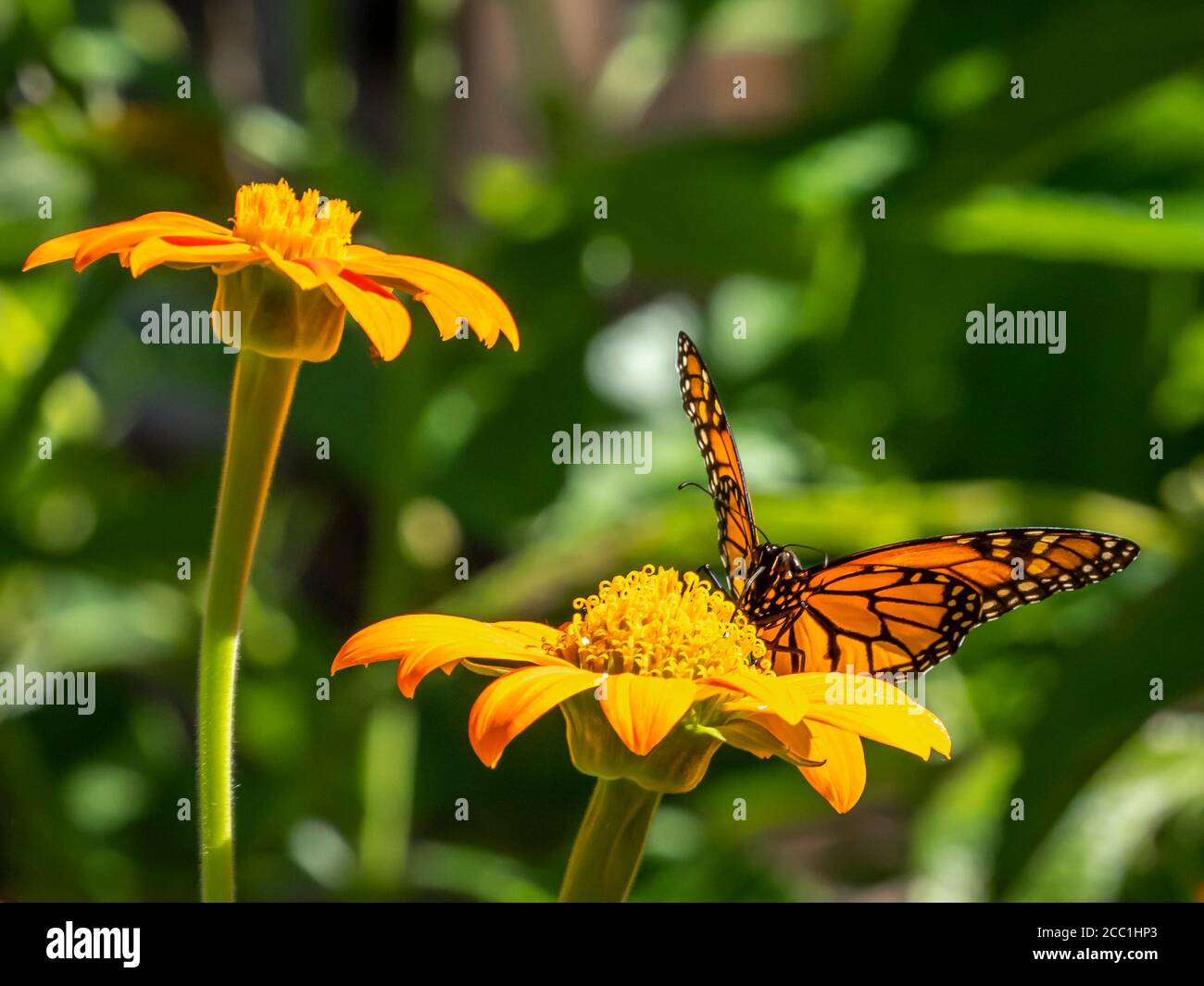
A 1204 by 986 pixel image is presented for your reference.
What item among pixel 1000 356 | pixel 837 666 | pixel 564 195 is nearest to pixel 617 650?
pixel 837 666

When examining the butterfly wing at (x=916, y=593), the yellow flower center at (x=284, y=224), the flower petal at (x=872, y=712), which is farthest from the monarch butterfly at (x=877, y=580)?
the yellow flower center at (x=284, y=224)

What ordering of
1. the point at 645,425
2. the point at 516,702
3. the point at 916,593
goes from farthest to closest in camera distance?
the point at 645,425 → the point at 916,593 → the point at 516,702

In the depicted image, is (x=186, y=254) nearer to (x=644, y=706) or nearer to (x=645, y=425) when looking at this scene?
(x=644, y=706)

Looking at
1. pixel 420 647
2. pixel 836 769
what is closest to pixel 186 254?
pixel 420 647

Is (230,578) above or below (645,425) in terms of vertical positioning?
below

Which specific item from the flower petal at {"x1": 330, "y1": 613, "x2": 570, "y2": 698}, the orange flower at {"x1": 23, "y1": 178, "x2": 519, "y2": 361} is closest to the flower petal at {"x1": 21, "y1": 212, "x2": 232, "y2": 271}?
the orange flower at {"x1": 23, "y1": 178, "x2": 519, "y2": 361}
